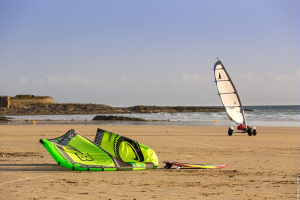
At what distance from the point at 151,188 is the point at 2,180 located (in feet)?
9.51

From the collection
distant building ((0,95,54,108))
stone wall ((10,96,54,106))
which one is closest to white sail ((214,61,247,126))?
distant building ((0,95,54,108))

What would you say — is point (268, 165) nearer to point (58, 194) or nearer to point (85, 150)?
point (85, 150)

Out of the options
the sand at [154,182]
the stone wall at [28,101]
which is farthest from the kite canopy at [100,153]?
the stone wall at [28,101]

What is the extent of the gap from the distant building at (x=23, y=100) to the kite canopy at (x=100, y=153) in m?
79.5

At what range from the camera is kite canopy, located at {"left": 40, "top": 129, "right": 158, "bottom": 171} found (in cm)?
814

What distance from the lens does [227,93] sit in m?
22.4

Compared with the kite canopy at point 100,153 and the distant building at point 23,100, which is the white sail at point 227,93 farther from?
the distant building at point 23,100

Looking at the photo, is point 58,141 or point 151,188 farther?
point 58,141

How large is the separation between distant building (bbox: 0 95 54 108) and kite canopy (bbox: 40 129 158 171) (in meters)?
79.5

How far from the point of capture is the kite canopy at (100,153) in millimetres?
8141

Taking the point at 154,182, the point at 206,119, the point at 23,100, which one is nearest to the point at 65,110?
the point at 23,100

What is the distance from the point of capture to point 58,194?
19.7ft

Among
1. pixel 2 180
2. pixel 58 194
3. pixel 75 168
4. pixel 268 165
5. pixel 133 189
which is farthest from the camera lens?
pixel 268 165

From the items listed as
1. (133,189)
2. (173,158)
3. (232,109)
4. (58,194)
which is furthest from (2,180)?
(232,109)
